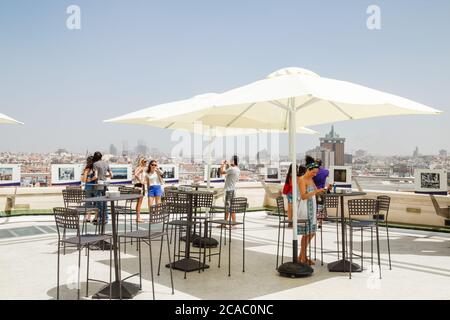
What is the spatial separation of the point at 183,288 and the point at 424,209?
307 inches

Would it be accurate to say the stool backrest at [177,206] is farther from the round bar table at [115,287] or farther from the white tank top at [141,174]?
the white tank top at [141,174]

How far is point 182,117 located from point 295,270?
2.72 m

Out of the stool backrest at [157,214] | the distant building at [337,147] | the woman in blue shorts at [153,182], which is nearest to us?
the stool backrest at [157,214]

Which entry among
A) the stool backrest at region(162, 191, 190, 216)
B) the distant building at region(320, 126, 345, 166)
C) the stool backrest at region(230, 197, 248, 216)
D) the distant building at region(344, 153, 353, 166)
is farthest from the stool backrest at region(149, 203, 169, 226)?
the distant building at region(320, 126, 345, 166)

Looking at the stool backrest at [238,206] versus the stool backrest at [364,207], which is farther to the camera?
the stool backrest at [238,206]

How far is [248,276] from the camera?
5461 mm

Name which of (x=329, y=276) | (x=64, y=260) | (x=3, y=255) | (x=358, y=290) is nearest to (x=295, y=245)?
(x=329, y=276)

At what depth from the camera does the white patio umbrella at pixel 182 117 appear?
5.88 meters

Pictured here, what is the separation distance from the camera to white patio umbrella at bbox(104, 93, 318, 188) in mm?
5883

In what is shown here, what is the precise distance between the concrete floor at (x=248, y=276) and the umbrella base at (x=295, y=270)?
0.30ft

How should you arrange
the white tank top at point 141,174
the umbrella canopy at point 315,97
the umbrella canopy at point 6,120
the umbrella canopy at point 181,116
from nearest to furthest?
the umbrella canopy at point 315,97, the umbrella canopy at point 181,116, the umbrella canopy at point 6,120, the white tank top at point 141,174

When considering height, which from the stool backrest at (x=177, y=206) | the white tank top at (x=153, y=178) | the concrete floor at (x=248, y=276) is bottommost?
the concrete floor at (x=248, y=276)

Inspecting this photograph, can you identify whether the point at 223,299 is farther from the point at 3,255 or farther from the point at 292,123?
the point at 3,255

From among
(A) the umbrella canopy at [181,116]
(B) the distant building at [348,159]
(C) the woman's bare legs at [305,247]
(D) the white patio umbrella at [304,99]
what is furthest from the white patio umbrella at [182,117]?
(C) the woman's bare legs at [305,247]
